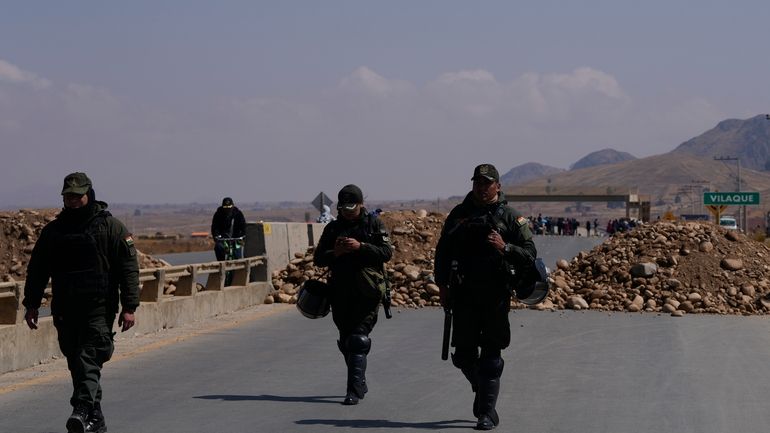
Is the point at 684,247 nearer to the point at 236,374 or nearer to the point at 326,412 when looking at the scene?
the point at 236,374

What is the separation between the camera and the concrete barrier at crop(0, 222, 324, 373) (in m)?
13.6

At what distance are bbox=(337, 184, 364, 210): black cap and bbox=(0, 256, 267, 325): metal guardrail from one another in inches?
163

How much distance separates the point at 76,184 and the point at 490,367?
122 inches

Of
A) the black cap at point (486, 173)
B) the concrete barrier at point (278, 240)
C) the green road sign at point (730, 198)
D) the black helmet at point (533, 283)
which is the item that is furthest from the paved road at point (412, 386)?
the green road sign at point (730, 198)

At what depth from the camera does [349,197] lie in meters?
11.0

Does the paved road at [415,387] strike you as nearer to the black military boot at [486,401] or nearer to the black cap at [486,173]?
the black military boot at [486,401]

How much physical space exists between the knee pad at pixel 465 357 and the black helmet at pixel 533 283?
1.70 feet

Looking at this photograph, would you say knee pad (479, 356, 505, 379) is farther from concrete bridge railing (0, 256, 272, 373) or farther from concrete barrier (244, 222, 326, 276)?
concrete barrier (244, 222, 326, 276)

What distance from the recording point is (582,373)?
13250mm

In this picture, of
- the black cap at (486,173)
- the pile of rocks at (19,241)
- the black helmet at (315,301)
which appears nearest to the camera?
the black cap at (486,173)

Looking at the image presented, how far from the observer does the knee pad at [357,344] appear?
11.0 meters

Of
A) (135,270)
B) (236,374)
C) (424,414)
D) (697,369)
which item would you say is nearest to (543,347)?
(697,369)

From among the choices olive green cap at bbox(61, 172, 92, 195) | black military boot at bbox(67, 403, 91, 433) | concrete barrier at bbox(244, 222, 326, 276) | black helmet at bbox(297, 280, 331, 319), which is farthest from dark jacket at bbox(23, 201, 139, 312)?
concrete barrier at bbox(244, 222, 326, 276)

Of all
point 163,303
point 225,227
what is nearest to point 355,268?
point 163,303
